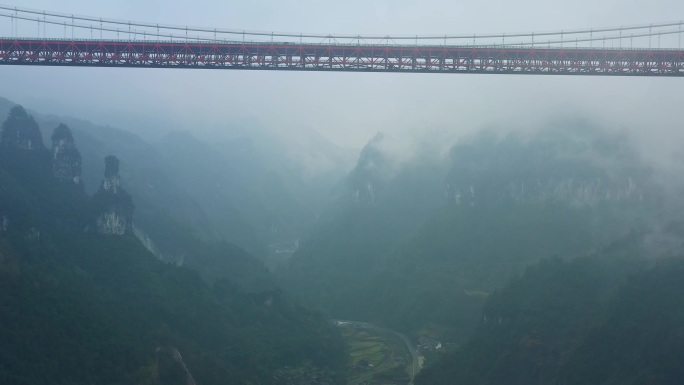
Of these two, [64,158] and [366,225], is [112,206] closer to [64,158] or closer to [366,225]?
[64,158]

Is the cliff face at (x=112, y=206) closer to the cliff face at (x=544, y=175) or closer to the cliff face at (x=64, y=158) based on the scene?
the cliff face at (x=64, y=158)

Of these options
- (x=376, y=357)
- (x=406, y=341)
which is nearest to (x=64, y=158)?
(x=376, y=357)

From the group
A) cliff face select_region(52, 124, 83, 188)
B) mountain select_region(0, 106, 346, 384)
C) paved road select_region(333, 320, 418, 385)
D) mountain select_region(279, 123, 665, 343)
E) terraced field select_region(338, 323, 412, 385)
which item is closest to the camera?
mountain select_region(0, 106, 346, 384)

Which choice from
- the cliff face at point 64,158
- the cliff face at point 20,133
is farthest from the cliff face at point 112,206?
the cliff face at point 20,133

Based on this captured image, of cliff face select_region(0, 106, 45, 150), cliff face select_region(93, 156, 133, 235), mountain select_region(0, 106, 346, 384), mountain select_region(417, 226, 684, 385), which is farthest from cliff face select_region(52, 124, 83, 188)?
mountain select_region(417, 226, 684, 385)

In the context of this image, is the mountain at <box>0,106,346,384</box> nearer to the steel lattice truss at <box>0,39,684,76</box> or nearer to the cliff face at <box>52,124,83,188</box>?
the cliff face at <box>52,124,83,188</box>

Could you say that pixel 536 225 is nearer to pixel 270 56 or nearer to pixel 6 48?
pixel 270 56
